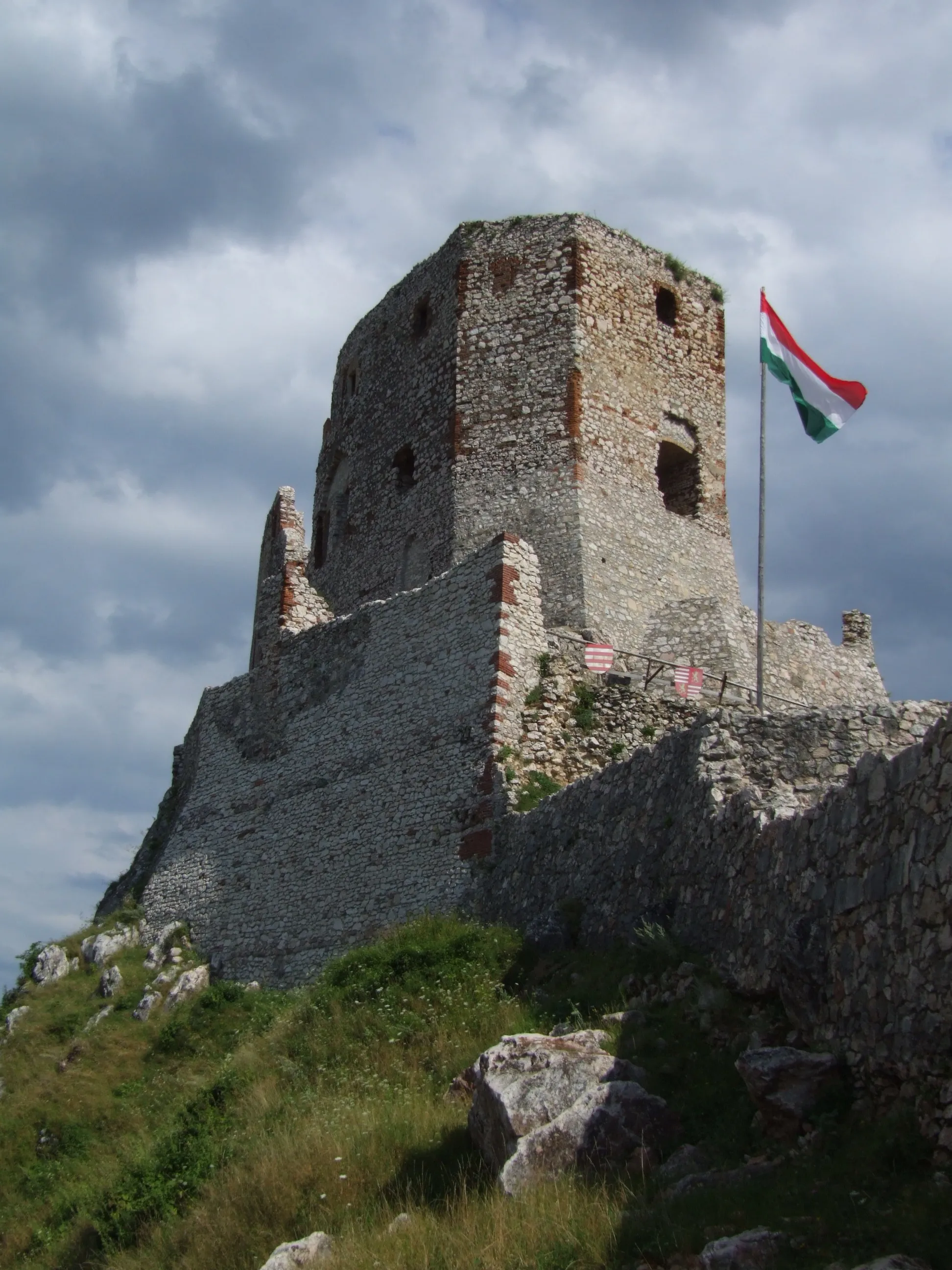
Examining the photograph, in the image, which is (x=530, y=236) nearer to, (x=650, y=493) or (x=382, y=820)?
(x=650, y=493)

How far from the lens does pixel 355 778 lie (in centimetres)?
1883

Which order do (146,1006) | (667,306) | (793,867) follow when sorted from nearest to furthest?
(793,867) < (146,1006) < (667,306)

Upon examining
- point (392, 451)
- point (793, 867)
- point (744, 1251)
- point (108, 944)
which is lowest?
point (744, 1251)

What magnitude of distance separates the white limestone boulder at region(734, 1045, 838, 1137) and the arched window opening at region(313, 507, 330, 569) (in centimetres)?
1953

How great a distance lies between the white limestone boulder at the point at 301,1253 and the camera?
8531 millimetres

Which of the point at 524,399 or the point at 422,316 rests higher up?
the point at 422,316

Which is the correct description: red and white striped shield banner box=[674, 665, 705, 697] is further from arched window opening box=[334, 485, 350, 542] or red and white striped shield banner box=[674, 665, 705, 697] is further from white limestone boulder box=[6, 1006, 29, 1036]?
white limestone boulder box=[6, 1006, 29, 1036]

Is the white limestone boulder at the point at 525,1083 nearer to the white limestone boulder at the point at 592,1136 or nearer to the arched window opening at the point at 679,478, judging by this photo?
the white limestone boulder at the point at 592,1136

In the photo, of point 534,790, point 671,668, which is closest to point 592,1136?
point 534,790

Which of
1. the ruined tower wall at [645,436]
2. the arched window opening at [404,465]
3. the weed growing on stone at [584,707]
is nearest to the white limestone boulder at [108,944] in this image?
the weed growing on stone at [584,707]

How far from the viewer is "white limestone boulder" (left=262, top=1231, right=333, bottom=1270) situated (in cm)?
853

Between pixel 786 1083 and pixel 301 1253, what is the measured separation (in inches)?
134

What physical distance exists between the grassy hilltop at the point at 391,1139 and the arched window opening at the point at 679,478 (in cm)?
1111

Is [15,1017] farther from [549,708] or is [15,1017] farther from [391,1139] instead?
[391,1139]
